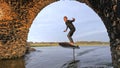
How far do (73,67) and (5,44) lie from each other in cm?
746

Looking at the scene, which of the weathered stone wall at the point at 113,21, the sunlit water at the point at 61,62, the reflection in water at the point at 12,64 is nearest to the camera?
the weathered stone wall at the point at 113,21

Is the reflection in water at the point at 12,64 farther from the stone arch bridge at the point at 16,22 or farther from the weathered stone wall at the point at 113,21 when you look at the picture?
the weathered stone wall at the point at 113,21

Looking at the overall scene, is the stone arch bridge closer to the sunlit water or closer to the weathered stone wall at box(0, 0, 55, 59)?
the weathered stone wall at box(0, 0, 55, 59)

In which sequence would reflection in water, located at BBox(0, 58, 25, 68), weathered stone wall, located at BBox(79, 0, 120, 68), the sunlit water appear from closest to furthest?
weathered stone wall, located at BBox(79, 0, 120, 68)
the sunlit water
reflection in water, located at BBox(0, 58, 25, 68)

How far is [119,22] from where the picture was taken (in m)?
10.9

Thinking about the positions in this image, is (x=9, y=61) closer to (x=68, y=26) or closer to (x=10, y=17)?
(x=10, y=17)

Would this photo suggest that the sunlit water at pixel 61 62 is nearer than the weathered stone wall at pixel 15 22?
Yes

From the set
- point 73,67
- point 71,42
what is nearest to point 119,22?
point 73,67

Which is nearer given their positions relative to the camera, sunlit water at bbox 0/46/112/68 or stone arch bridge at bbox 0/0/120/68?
sunlit water at bbox 0/46/112/68

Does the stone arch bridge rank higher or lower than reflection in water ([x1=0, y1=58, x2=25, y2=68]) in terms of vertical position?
higher

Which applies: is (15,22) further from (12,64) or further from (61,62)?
(61,62)

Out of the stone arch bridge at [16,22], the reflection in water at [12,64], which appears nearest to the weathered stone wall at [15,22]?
the stone arch bridge at [16,22]

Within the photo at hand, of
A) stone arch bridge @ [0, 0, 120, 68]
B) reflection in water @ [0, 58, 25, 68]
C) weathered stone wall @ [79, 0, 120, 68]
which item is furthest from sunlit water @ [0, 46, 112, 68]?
weathered stone wall @ [79, 0, 120, 68]

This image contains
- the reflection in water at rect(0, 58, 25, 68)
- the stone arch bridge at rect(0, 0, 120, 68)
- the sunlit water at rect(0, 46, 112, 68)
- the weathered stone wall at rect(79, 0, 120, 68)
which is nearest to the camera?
the weathered stone wall at rect(79, 0, 120, 68)
